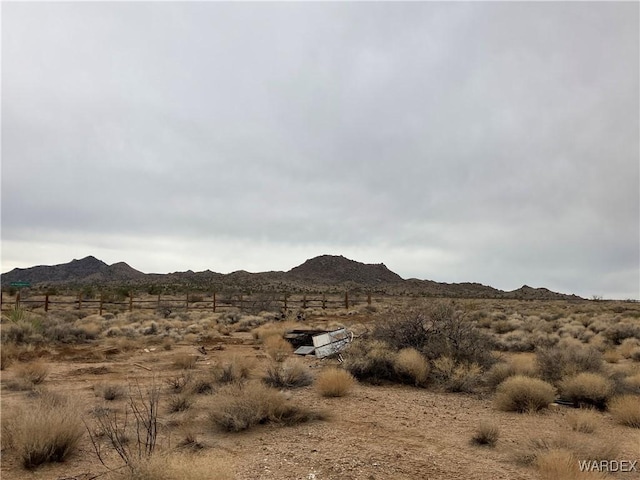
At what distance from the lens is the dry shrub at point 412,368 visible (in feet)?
36.8

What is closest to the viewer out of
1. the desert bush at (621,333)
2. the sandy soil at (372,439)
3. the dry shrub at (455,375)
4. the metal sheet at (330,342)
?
the sandy soil at (372,439)

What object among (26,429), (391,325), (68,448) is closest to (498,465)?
(68,448)

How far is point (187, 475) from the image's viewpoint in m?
4.64

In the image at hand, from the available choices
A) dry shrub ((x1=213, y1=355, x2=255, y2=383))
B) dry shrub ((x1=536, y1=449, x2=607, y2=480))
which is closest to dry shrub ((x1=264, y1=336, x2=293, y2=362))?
dry shrub ((x1=213, y1=355, x2=255, y2=383))

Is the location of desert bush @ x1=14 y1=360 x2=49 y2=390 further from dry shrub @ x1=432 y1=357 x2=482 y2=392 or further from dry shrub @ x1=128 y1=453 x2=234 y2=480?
dry shrub @ x1=432 y1=357 x2=482 y2=392

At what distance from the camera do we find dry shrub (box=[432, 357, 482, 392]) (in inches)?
415

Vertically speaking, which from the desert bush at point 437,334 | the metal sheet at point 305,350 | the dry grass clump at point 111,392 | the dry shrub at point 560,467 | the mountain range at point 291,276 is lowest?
the dry grass clump at point 111,392

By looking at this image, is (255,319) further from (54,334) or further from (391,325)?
(391,325)

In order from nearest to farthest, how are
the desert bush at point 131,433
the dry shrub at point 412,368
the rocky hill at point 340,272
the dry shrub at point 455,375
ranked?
the desert bush at point 131,433, the dry shrub at point 455,375, the dry shrub at point 412,368, the rocky hill at point 340,272

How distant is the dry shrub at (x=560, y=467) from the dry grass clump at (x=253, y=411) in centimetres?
369

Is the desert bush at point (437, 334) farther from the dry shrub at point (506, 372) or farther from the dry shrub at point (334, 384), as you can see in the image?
the dry shrub at point (334, 384)

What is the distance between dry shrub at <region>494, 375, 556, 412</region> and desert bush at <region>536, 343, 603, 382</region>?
5.55 ft

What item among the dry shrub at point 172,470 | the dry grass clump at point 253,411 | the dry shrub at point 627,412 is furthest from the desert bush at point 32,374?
the dry shrub at point 627,412

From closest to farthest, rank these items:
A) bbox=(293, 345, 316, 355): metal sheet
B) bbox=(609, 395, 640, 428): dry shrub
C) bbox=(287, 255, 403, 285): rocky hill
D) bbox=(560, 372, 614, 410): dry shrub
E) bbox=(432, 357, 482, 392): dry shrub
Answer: bbox=(609, 395, 640, 428): dry shrub → bbox=(560, 372, 614, 410): dry shrub → bbox=(432, 357, 482, 392): dry shrub → bbox=(293, 345, 316, 355): metal sheet → bbox=(287, 255, 403, 285): rocky hill
